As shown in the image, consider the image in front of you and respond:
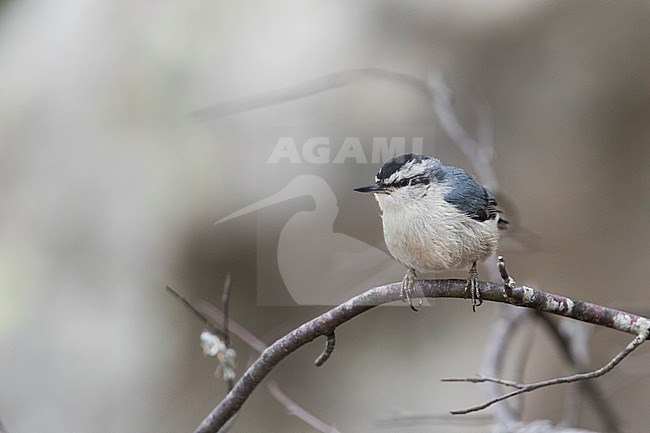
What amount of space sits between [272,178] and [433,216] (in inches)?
85.9

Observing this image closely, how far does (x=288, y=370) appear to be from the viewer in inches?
167

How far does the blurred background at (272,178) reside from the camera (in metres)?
4.02

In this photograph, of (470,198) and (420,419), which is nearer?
(470,198)

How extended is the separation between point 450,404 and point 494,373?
1.52 meters

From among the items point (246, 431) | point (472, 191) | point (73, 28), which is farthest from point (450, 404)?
point (73, 28)

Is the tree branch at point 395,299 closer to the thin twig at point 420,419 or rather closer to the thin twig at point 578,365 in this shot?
the thin twig at point 420,419

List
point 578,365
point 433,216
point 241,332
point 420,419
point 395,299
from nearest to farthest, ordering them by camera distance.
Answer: point 395,299, point 433,216, point 420,419, point 241,332, point 578,365

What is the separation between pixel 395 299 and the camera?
173cm

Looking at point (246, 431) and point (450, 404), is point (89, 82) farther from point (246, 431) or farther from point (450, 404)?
point (450, 404)

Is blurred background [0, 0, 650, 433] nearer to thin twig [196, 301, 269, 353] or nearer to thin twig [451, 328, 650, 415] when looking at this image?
thin twig [196, 301, 269, 353]

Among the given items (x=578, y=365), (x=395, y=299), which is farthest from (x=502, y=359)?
(x=395, y=299)

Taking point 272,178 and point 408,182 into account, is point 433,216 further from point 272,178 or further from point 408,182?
point 272,178

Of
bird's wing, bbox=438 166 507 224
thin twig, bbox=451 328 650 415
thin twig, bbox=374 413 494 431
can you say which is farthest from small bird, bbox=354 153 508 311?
thin twig, bbox=374 413 494 431

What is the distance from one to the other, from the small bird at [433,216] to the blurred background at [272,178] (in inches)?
76.0
